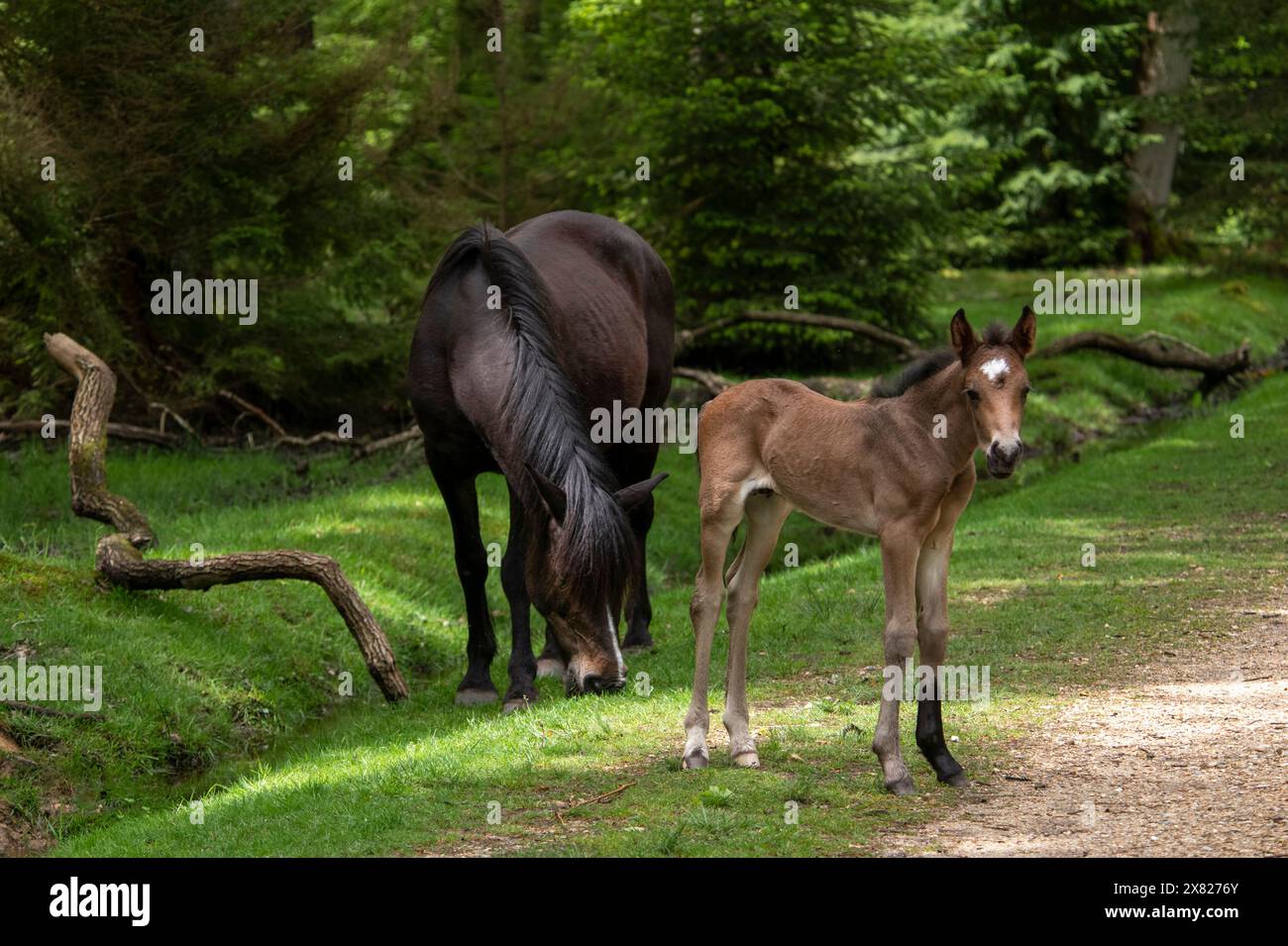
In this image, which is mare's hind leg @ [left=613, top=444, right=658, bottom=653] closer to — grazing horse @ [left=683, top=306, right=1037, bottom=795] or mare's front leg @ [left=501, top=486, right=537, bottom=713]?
mare's front leg @ [left=501, top=486, right=537, bottom=713]

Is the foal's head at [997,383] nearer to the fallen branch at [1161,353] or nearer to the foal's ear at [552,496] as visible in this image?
the foal's ear at [552,496]

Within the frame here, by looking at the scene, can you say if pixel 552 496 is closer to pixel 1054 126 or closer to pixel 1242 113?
pixel 1242 113

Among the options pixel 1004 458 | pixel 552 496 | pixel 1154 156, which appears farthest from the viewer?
pixel 1154 156

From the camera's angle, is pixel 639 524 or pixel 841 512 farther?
pixel 639 524

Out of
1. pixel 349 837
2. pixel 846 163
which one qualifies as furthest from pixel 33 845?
pixel 846 163

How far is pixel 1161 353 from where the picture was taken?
21422 mm

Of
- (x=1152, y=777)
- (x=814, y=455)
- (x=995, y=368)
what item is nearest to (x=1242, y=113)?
(x=1152, y=777)

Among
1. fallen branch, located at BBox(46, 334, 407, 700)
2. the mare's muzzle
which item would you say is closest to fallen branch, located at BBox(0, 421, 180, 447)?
fallen branch, located at BBox(46, 334, 407, 700)

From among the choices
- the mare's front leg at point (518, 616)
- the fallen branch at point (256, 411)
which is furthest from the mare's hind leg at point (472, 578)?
the fallen branch at point (256, 411)

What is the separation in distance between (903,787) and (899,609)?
0.79 meters

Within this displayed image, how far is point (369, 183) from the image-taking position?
17766 mm

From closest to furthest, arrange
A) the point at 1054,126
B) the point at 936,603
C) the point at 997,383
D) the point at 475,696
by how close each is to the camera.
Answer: the point at 997,383 < the point at 936,603 < the point at 475,696 < the point at 1054,126

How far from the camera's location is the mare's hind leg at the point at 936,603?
6.41 metres

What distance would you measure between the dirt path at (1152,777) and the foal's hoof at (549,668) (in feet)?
11.0
